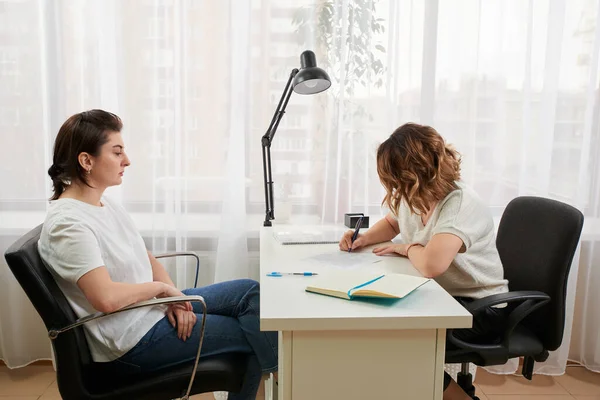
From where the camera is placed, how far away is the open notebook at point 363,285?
4.55ft

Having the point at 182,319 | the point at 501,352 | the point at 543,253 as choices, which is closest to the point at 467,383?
the point at 501,352

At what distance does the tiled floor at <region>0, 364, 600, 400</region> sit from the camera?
100 inches

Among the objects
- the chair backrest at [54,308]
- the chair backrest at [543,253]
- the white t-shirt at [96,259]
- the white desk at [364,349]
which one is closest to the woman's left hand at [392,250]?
the chair backrest at [543,253]

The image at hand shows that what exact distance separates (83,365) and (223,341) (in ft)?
1.27

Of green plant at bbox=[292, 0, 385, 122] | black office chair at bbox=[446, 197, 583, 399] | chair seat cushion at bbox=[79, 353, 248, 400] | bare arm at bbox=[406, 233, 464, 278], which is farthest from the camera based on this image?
green plant at bbox=[292, 0, 385, 122]

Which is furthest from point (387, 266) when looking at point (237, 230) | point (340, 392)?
point (237, 230)

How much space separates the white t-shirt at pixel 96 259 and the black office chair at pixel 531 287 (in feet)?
3.14

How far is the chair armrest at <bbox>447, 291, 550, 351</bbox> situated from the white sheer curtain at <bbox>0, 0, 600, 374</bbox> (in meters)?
0.99

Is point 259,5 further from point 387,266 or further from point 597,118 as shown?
point 597,118

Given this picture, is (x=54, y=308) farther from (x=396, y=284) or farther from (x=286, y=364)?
(x=396, y=284)

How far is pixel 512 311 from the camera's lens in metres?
1.79

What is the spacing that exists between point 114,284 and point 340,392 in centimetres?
65

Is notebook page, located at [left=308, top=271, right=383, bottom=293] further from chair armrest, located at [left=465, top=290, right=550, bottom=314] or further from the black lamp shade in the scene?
the black lamp shade

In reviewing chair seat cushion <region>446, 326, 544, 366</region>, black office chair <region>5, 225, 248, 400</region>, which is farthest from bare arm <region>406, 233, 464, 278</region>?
black office chair <region>5, 225, 248, 400</region>
